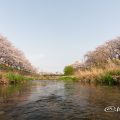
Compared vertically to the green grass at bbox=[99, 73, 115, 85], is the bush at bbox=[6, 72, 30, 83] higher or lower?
higher

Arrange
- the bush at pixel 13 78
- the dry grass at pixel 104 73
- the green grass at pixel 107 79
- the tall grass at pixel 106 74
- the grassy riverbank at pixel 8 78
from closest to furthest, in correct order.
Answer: the green grass at pixel 107 79
the tall grass at pixel 106 74
the grassy riverbank at pixel 8 78
the dry grass at pixel 104 73
the bush at pixel 13 78

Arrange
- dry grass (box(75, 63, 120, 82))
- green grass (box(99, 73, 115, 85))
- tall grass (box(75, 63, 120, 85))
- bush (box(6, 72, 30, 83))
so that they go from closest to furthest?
green grass (box(99, 73, 115, 85)) < tall grass (box(75, 63, 120, 85)) < dry grass (box(75, 63, 120, 82)) < bush (box(6, 72, 30, 83))

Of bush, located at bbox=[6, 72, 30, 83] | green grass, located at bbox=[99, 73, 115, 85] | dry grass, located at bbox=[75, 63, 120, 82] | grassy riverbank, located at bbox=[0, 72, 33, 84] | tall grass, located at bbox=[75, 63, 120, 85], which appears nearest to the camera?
green grass, located at bbox=[99, 73, 115, 85]

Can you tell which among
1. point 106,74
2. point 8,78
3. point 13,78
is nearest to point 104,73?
point 106,74

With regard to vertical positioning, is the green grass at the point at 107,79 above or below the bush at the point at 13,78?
below

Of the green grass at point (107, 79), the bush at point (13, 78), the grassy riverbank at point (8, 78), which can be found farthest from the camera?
the bush at point (13, 78)

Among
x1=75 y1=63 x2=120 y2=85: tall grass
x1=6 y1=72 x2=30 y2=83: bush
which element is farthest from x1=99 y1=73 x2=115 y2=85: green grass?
x1=6 y1=72 x2=30 y2=83: bush

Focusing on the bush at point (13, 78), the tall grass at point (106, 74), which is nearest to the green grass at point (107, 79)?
the tall grass at point (106, 74)

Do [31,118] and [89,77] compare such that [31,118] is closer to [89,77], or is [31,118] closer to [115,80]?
[115,80]

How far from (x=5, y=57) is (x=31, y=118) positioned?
50.0m

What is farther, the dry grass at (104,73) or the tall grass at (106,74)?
the dry grass at (104,73)

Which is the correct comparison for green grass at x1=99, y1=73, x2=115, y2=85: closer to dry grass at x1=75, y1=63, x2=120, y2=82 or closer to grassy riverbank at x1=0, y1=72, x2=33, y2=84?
dry grass at x1=75, y1=63, x2=120, y2=82

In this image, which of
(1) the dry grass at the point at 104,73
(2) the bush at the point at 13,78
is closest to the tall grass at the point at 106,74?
(1) the dry grass at the point at 104,73

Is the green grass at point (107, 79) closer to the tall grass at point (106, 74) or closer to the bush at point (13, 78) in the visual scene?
the tall grass at point (106, 74)
